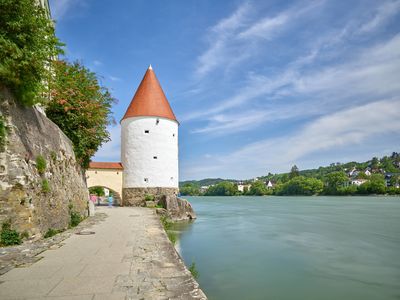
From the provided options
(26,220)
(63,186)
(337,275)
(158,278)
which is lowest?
(337,275)

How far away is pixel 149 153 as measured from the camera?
64.8 feet

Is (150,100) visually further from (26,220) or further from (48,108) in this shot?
(26,220)

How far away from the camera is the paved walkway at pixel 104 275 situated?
338cm

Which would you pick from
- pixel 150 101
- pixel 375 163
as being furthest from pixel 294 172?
pixel 150 101

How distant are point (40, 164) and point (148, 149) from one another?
12.7m

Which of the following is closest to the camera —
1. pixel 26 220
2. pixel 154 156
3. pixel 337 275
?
pixel 26 220

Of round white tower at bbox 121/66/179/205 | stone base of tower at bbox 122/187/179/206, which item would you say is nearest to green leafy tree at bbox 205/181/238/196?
round white tower at bbox 121/66/179/205

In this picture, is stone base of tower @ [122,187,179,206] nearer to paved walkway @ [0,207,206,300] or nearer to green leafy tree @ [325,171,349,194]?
paved walkway @ [0,207,206,300]

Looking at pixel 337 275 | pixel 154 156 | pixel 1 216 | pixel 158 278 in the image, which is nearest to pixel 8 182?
pixel 1 216

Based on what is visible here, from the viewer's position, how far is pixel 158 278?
3975 mm

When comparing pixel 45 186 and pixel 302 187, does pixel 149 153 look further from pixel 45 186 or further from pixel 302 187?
pixel 302 187

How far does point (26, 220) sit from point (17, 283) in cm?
264

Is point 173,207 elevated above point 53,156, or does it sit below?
below

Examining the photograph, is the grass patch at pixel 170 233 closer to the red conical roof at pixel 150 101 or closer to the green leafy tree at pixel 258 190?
the red conical roof at pixel 150 101
